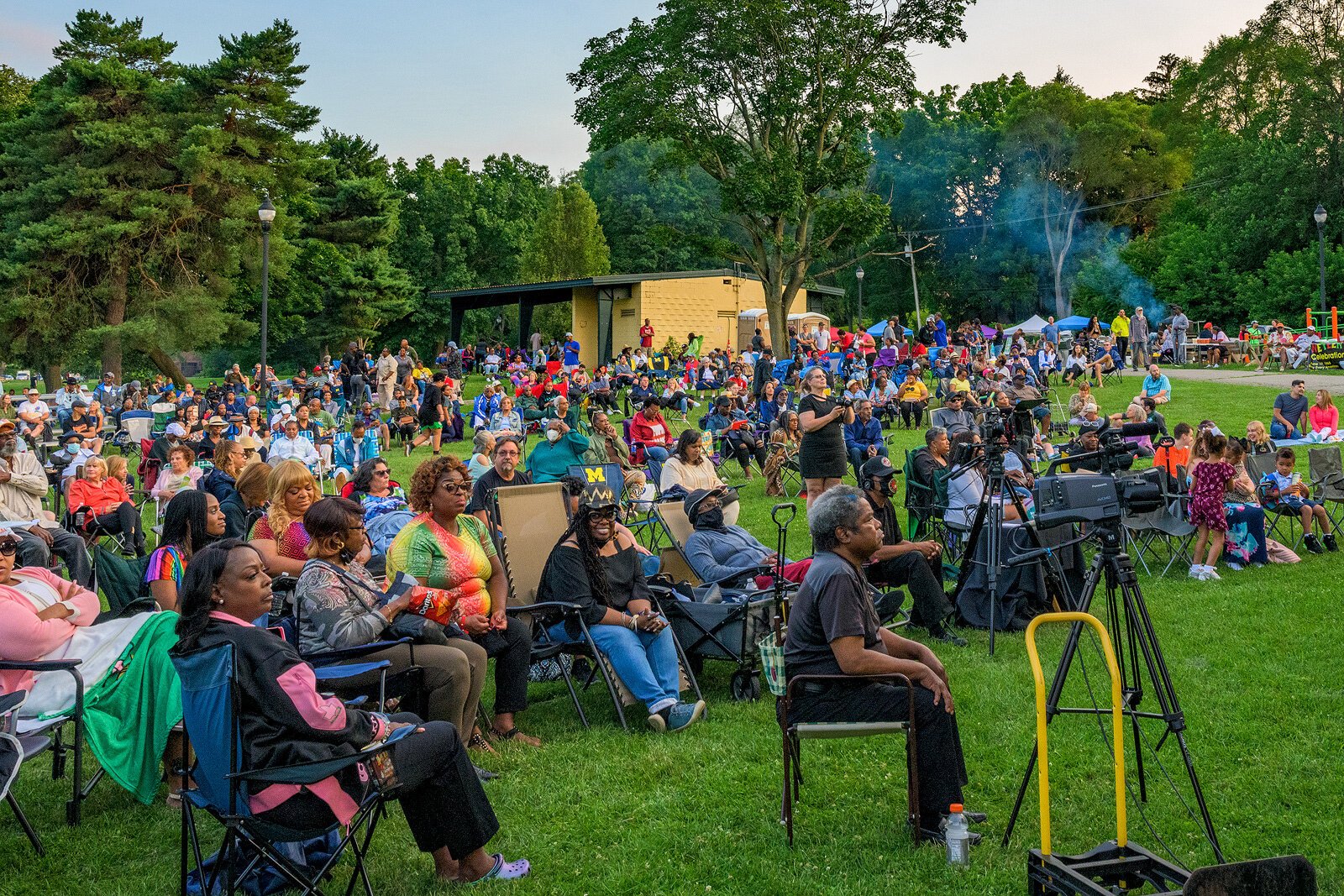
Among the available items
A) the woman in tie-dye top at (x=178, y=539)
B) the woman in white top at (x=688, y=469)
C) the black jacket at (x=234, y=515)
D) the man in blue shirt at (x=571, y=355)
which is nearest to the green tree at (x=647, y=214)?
the man in blue shirt at (x=571, y=355)

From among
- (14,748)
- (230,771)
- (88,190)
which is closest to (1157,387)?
(230,771)

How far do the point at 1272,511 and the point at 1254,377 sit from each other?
1604 cm

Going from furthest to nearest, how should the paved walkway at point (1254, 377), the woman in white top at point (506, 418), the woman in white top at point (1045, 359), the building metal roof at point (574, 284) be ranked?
the building metal roof at point (574, 284)
the woman in white top at point (1045, 359)
the paved walkway at point (1254, 377)
the woman in white top at point (506, 418)

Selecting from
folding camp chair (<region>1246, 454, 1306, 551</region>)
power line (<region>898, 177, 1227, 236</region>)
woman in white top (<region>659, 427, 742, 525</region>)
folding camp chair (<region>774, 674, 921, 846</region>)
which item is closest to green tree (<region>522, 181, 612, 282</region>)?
power line (<region>898, 177, 1227, 236</region>)

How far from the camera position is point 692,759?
523cm

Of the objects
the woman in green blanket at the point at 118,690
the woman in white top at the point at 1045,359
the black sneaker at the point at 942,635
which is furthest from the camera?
the woman in white top at the point at 1045,359

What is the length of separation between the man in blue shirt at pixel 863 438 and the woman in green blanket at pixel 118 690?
9.75 metres

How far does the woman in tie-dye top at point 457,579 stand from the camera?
5.56m

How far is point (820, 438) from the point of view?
1012 cm

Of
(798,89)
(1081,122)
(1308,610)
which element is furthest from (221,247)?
(1081,122)

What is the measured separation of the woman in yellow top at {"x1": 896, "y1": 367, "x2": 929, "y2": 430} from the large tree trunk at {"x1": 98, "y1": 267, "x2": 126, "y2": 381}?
24.5 meters

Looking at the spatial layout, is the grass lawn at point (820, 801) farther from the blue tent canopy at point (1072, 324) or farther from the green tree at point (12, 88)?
the green tree at point (12, 88)

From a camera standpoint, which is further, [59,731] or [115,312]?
[115,312]

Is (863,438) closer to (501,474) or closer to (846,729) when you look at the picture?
(501,474)
